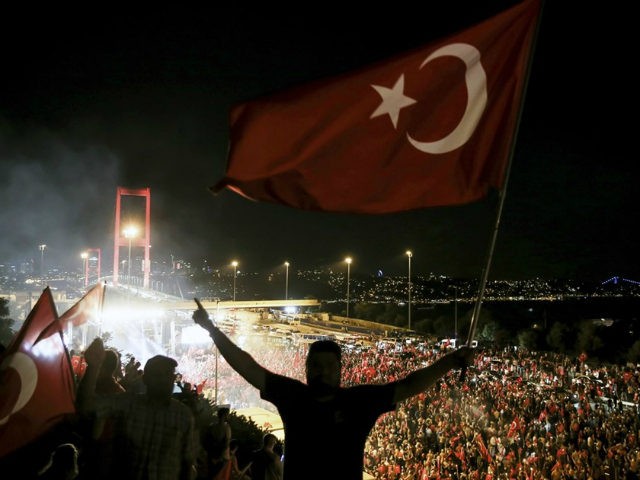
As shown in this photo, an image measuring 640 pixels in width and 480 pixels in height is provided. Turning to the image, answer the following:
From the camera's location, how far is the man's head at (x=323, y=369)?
7.74 ft

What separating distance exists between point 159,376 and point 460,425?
1225 centimetres

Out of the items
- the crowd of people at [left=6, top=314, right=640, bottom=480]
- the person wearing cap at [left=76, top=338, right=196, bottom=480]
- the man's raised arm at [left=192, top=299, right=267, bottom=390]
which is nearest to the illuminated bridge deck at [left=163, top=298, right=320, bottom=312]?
the crowd of people at [left=6, top=314, right=640, bottom=480]

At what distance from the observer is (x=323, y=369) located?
2359mm

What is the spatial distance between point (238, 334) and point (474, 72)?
31.9 meters

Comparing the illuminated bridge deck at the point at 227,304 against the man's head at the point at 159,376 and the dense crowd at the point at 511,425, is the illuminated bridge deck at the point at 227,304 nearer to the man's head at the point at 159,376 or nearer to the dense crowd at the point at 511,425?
the dense crowd at the point at 511,425

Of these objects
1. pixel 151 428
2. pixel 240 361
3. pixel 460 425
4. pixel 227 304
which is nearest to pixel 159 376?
pixel 151 428

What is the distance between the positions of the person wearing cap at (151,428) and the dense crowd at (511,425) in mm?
8899

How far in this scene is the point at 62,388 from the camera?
166 inches

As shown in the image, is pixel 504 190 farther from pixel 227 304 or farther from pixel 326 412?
pixel 227 304

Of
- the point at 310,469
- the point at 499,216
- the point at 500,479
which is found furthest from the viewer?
the point at 500,479

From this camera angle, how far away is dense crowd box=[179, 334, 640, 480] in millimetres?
10578

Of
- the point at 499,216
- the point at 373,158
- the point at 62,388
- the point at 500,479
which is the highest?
the point at 373,158

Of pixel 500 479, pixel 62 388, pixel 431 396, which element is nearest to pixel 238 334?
pixel 431 396

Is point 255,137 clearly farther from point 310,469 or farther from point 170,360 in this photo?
point 310,469
